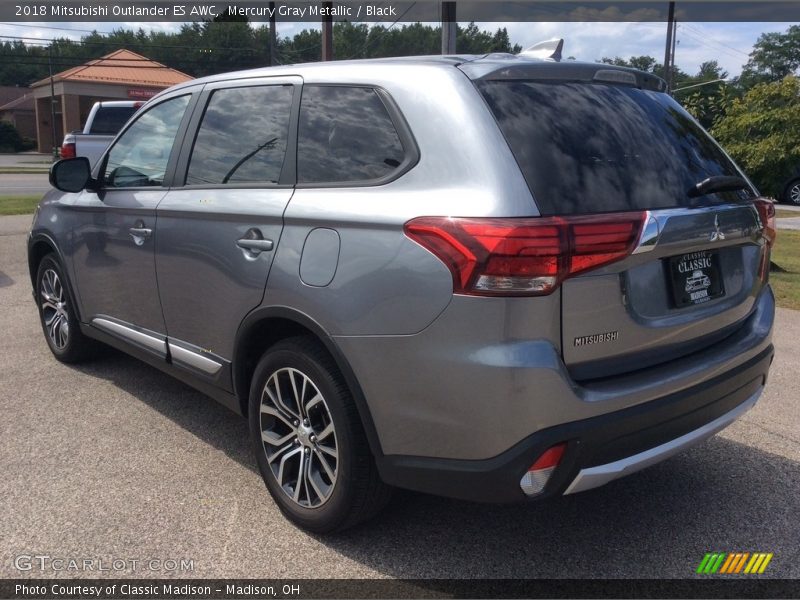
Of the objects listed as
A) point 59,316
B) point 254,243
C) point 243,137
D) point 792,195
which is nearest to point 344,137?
point 254,243

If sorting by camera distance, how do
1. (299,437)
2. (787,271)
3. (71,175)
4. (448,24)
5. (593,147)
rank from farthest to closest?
(448,24), (787,271), (71,175), (299,437), (593,147)

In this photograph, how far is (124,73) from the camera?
54.1m

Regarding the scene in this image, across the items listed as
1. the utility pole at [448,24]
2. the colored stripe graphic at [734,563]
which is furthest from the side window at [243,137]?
the utility pole at [448,24]

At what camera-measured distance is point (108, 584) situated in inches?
110

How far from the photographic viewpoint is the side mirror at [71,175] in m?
4.47

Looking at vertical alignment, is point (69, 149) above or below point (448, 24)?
below

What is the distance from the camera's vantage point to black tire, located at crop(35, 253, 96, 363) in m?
→ 5.09

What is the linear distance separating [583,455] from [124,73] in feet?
190

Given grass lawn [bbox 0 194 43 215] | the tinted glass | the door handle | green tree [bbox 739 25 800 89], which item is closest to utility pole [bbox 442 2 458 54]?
the tinted glass

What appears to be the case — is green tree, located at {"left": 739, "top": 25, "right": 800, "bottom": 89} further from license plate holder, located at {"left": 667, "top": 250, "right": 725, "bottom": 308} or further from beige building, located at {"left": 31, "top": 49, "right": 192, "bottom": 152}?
license plate holder, located at {"left": 667, "top": 250, "right": 725, "bottom": 308}

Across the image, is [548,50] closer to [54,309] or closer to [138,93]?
[54,309]

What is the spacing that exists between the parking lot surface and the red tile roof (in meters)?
52.7

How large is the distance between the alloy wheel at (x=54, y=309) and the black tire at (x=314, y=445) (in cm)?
256

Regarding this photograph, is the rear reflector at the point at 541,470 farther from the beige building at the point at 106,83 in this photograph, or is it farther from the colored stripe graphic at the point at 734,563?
the beige building at the point at 106,83
